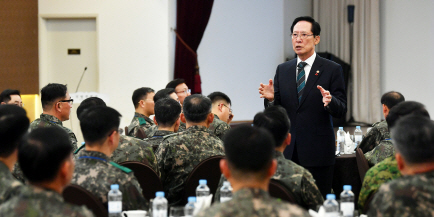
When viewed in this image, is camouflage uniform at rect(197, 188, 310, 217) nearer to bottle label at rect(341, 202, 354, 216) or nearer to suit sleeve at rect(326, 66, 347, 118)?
bottle label at rect(341, 202, 354, 216)

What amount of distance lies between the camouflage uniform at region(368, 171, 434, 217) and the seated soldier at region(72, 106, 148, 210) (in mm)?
1147

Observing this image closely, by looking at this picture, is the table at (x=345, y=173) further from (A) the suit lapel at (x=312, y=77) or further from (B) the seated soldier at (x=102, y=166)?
(B) the seated soldier at (x=102, y=166)

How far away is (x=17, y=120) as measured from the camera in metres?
2.33

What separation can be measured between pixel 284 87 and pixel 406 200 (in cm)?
188

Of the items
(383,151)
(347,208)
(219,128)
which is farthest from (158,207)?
(219,128)

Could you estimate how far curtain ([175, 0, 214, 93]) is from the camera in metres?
7.73

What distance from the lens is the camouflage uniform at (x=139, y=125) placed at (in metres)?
4.88

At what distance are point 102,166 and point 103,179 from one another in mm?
70

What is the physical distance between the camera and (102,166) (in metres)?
2.31

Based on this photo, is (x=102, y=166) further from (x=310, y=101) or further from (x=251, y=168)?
(x=310, y=101)

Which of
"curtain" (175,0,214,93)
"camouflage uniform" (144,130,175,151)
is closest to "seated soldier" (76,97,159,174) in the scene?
"camouflage uniform" (144,130,175,151)

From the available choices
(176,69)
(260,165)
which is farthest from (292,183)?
(176,69)

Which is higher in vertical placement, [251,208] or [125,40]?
[125,40]

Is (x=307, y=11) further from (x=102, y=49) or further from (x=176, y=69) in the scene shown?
(x=102, y=49)
